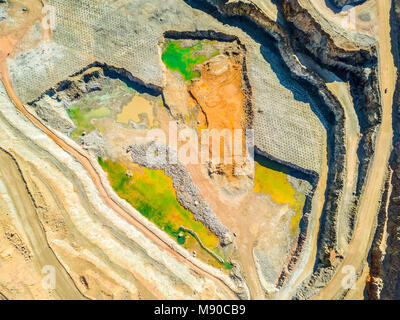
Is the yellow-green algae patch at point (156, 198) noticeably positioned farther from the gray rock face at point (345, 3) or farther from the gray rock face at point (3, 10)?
the gray rock face at point (345, 3)

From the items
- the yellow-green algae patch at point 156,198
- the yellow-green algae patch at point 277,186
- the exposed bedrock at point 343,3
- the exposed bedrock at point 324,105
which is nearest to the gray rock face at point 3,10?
the yellow-green algae patch at point 156,198

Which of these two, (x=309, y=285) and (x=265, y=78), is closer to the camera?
(x=309, y=285)

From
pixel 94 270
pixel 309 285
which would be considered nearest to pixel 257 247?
pixel 309 285

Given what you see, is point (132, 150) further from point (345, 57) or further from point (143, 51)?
point (345, 57)

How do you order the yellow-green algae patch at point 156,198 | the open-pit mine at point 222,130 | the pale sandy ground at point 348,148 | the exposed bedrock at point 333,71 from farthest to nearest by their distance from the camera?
the yellow-green algae patch at point 156,198
the exposed bedrock at point 333,71
the pale sandy ground at point 348,148
the open-pit mine at point 222,130

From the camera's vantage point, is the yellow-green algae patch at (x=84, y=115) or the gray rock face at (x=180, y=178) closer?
the gray rock face at (x=180, y=178)

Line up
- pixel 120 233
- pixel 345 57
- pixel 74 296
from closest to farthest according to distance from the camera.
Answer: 1. pixel 74 296
2. pixel 120 233
3. pixel 345 57

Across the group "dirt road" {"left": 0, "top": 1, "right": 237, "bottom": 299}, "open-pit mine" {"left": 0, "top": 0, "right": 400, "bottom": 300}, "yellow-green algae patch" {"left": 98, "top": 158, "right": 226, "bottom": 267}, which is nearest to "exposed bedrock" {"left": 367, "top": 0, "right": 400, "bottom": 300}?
"open-pit mine" {"left": 0, "top": 0, "right": 400, "bottom": 300}
